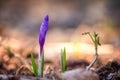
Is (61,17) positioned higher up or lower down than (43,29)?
higher up

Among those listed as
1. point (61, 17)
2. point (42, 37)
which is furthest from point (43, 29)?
point (61, 17)

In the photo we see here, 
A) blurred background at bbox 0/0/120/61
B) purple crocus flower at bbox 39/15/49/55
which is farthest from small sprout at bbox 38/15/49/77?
blurred background at bbox 0/0/120/61

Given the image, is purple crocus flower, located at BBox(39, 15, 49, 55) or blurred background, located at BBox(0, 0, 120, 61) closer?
purple crocus flower, located at BBox(39, 15, 49, 55)

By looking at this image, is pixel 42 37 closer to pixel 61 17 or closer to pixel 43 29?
pixel 43 29

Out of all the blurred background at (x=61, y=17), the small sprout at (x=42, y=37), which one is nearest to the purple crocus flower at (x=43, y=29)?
the small sprout at (x=42, y=37)

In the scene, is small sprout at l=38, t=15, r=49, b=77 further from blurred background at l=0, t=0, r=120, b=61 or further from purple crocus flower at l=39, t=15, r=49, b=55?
blurred background at l=0, t=0, r=120, b=61

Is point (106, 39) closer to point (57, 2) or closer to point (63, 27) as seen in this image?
point (63, 27)

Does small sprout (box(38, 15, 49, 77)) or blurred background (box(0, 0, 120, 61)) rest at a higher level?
blurred background (box(0, 0, 120, 61))

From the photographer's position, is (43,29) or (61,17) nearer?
(43,29)

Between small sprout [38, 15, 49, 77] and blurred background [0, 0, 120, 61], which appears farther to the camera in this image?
blurred background [0, 0, 120, 61]

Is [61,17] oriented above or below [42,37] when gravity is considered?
above

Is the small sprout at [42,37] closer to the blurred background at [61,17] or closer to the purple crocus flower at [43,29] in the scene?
the purple crocus flower at [43,29]

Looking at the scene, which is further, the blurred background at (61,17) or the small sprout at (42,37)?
the blurred background at (61,17)

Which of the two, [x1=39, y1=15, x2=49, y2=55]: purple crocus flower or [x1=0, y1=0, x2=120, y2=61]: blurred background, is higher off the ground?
[x1=0, y1=0, x2=120, y2=61]: blurred background
